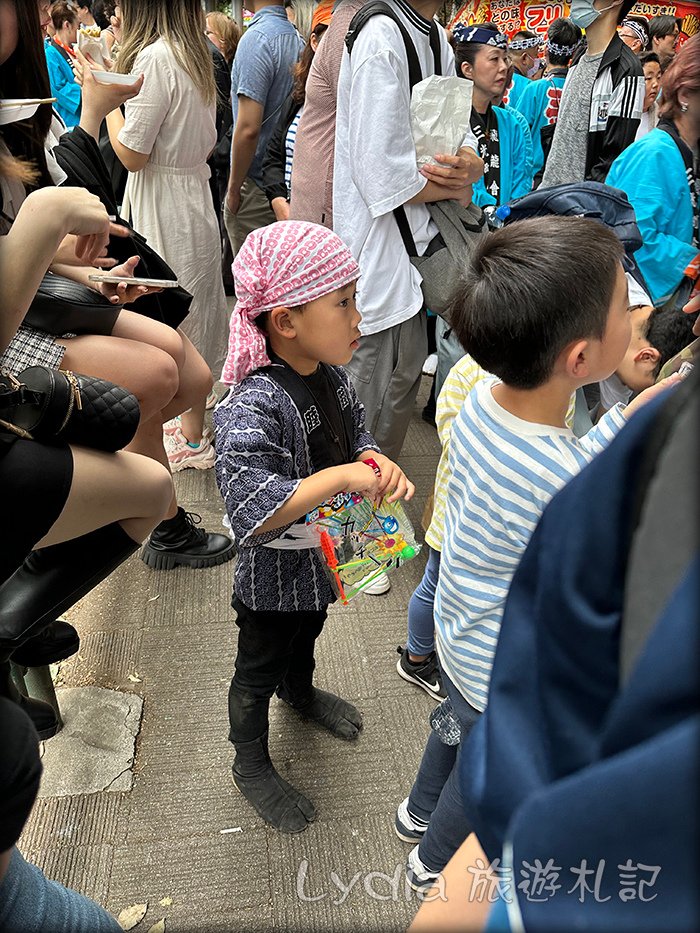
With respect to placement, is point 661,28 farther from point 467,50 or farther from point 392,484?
point 392,484

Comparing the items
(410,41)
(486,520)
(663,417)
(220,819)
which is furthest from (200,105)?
(663,417)

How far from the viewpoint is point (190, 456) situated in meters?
3.51

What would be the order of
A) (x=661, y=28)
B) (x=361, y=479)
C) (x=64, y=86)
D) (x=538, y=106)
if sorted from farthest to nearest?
(x=661, y=28)
(x=538, y=106)
(x=64, y=86)
(x=361, y=479)

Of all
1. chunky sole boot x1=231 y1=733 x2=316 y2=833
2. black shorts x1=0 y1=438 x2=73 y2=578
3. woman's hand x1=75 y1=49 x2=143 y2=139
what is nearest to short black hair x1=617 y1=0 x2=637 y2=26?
woman's hand x1=75 y1=49 x2=143 y2=139

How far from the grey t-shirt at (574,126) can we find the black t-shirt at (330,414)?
7.96 ft

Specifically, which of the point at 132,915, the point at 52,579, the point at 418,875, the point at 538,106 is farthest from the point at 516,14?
the point at 132,915

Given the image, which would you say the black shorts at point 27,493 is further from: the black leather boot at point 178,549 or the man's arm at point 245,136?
the man's arm at point 245,136

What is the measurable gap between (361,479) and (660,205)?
234cm

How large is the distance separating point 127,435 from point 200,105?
2100 mm

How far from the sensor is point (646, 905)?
16.7 inches

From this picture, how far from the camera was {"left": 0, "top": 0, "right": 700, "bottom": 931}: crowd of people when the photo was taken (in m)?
0.52

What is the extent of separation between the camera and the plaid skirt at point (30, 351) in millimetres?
1768

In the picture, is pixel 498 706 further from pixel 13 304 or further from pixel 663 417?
pixel 13 304

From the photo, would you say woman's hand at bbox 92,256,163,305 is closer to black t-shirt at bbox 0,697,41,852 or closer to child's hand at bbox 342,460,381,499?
Result: child's hand at bbox 342,460,381,499
